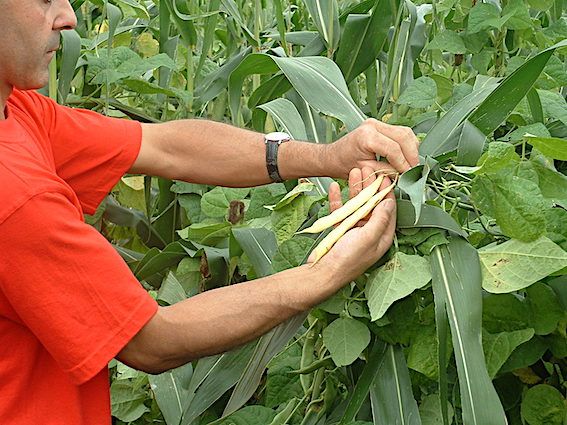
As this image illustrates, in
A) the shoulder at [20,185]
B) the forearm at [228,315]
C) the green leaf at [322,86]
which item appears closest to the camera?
the shoulder at [20,185]

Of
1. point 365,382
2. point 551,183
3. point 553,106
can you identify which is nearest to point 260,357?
point 365,382

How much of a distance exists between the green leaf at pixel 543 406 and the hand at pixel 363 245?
305 millimetres

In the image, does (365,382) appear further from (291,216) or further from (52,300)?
(52,300)

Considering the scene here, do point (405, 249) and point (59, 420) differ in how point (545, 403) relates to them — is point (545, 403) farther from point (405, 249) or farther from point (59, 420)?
point (59, 420)

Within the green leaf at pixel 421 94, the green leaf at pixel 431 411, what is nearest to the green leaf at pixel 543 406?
the green leaf at pixel 431 411

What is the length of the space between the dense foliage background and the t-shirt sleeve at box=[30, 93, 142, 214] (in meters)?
0.24

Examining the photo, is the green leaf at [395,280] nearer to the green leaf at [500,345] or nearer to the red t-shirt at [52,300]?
the green leaf at [500,345]

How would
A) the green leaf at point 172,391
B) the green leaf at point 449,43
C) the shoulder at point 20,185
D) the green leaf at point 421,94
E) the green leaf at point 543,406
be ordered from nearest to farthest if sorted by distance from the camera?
the shoulder at point 20,185
the green leaf at point 543,406
the green leaf at point 421,94
the green leaf at point 172,391
the green leaf at point 449,43

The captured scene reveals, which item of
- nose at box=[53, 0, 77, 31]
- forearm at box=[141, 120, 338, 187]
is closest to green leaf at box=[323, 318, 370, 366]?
forearm at box=[141, 120, 338, 187]

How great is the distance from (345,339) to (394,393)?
0.13 m

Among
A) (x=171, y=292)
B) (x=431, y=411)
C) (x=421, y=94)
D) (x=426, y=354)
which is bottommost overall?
(x=171, y=292)

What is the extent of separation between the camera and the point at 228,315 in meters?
1.30

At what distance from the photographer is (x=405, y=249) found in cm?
131

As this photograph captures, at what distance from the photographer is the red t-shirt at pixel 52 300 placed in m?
1.19
